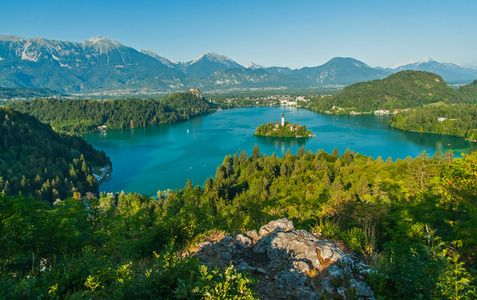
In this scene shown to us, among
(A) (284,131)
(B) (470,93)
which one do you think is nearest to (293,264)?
(A) (284,131)

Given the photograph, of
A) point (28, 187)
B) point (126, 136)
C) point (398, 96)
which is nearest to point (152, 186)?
point (28, 187)

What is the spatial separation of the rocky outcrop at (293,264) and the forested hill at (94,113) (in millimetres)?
80135

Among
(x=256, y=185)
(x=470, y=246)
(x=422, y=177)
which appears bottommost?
(x=256, y=185)

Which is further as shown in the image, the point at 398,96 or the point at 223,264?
the point at 398,96

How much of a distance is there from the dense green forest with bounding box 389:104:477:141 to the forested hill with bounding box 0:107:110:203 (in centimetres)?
6884

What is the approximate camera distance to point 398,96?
356ft

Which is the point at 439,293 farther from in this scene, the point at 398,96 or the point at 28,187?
the point at 398,96

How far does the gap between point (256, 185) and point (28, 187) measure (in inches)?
955

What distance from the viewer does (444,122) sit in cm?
6166

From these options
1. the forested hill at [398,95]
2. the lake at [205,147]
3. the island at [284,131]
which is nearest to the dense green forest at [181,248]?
the lake at [205,147]

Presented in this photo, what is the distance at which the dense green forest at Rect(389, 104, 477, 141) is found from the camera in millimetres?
56906

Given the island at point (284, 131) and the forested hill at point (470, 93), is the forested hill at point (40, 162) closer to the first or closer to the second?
the island at point (284, 131)

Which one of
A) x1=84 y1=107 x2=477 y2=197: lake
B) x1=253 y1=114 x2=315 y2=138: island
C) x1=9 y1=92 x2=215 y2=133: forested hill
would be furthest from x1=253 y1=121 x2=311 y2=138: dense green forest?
x1=9 y1=92 x2=215 y2=133: forested hill

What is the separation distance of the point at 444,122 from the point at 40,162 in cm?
7888
